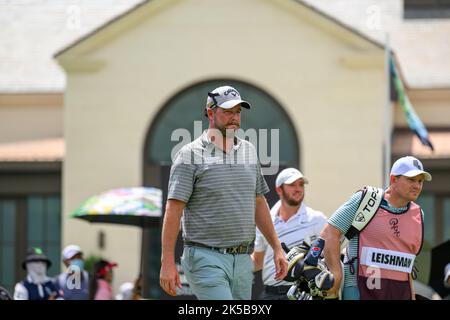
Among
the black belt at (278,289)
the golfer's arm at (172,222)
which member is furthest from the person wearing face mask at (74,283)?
the golfer's arm at (172,222)

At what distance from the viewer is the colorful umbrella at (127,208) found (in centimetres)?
1617

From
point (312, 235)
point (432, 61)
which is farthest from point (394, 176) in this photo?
point (432, 61)

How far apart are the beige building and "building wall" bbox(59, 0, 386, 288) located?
0.02m

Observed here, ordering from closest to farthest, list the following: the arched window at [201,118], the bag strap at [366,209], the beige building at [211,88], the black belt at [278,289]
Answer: the bag strap at [366,209], the black belt at [278,289], the beige building at [211,88], the arched window at [201,118]

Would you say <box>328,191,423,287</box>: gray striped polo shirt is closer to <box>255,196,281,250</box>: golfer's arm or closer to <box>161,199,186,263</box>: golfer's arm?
<box>255,196,281,250</box>: golfer's arm

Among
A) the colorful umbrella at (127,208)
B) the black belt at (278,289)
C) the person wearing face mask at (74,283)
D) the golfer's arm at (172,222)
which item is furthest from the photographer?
the colorful umbrella at (127,208)

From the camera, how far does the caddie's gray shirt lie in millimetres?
7973

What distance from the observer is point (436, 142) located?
24281 mm

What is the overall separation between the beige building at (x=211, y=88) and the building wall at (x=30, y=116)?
7.43 ft

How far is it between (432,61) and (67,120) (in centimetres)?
810

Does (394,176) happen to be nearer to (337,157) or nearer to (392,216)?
(392,216)

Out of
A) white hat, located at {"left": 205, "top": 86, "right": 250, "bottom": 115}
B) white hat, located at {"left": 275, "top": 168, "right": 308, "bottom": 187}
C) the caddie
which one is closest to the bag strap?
the caddie

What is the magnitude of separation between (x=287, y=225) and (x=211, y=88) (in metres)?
13.4

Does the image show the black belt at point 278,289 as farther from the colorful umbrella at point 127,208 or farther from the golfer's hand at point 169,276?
the colorful umbrella at point 127,208
